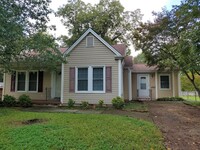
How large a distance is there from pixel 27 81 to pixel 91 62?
5412mm

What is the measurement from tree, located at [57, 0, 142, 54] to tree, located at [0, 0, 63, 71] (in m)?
17.3

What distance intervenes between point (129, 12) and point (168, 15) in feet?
46.8

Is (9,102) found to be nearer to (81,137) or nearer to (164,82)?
(81,137)

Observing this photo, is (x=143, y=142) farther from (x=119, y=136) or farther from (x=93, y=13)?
(x=93, y=13)

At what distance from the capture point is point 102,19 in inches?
1121

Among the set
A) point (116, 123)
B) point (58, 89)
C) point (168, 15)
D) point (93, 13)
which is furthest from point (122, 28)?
point (116, 123)

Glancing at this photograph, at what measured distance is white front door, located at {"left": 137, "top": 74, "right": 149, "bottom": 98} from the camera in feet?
64.7

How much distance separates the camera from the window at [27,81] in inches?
580

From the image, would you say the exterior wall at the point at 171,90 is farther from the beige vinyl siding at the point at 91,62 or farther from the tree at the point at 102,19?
the tree at the point at 102,19

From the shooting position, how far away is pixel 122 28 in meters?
30.2

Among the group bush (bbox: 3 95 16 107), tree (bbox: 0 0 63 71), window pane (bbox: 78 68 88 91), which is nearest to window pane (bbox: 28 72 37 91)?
bush (bbox: 3 95 16 107)

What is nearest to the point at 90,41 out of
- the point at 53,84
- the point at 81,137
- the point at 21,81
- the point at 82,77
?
the point at 82,77

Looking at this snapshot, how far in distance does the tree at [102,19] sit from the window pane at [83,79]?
17.1 metres

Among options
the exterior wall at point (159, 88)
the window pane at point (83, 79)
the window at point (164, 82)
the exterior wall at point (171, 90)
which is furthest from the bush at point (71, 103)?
the window at point (164, 82)
